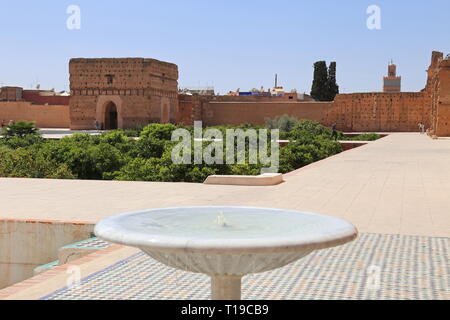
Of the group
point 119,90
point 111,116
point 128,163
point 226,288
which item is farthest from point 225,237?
point 111,116

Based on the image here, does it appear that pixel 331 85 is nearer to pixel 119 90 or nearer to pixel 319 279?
pixel 119 90

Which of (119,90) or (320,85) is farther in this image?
(320,85)

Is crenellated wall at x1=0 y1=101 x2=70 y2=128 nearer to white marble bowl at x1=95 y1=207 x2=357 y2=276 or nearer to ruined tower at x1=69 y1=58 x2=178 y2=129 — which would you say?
ruined tower at x1=69 y1=58 x2=178 y2=129

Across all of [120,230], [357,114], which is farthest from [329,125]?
[120,230]

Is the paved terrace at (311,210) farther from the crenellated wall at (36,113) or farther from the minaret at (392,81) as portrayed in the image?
the minaret at (392,81)

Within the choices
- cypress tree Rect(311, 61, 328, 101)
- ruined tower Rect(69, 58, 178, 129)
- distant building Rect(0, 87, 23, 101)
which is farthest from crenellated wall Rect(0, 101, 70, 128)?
cypress tree Rect(311, 61, 328, 101)

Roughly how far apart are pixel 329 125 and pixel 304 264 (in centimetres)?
3152

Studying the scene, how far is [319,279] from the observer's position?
3885 millimetres

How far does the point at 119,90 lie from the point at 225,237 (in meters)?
30.2

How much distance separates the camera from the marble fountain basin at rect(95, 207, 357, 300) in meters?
2.35

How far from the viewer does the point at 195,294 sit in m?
3.55

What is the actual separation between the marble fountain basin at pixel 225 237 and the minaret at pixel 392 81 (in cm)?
4957

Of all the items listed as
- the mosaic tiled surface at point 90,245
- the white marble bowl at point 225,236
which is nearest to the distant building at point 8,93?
the mosaic tiled surface at point 90,245

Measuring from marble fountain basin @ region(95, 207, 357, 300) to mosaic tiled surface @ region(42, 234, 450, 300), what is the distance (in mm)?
584
